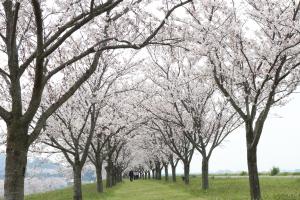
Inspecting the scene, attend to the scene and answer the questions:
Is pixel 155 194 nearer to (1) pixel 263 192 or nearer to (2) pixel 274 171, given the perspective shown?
(1) pixel 263 192

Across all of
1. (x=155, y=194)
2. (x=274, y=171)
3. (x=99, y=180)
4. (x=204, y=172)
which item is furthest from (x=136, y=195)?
(x=274, y=171)

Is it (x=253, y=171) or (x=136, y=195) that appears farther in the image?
(x=136, y=195)

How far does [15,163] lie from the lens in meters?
11.0

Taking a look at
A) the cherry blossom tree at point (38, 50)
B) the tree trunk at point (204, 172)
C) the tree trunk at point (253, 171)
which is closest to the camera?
the cherry blossom tree at point (38, 50)

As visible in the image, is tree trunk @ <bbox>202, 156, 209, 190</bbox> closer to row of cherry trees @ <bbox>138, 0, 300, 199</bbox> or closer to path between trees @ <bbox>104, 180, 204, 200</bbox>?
path between trees @ <bbox>104, 180, 204, 200</bbox>

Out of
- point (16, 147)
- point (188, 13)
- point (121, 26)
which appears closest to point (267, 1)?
point (188, 13)

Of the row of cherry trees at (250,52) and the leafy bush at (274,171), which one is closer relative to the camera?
the row of cherry trees at (250,52)

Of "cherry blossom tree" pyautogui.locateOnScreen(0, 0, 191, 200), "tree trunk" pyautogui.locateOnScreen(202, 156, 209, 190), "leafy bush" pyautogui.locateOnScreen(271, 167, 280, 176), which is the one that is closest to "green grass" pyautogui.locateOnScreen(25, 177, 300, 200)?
"tree trunk" pyautogui.locateOnScreen(202, 156, 209, 190)

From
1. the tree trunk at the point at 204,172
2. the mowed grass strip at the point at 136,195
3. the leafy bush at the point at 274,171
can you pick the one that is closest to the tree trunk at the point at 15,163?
the mowed grass strip at the point at 136,195

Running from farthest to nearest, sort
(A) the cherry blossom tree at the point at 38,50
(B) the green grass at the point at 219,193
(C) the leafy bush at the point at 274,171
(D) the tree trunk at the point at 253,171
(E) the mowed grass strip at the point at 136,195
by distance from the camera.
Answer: (C) the leafy bush at the point at 274,171 < (E) the mowed grass strip at the point at 136,195 < (B) the green grass at the point at 219,193 < (D) the tree trunk at the point at 253,171 < (A) the cherry blossom tree at the point at 38,50

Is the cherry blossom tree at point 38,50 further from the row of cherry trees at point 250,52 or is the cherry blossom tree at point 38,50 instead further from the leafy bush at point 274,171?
the leafy bush at point 274,171

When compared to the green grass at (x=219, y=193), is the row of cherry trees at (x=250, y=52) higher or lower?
higher

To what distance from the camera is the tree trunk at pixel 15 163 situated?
10.9 metres

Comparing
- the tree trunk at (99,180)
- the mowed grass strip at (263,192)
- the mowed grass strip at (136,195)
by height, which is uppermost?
the tree trunk at (99,180)
